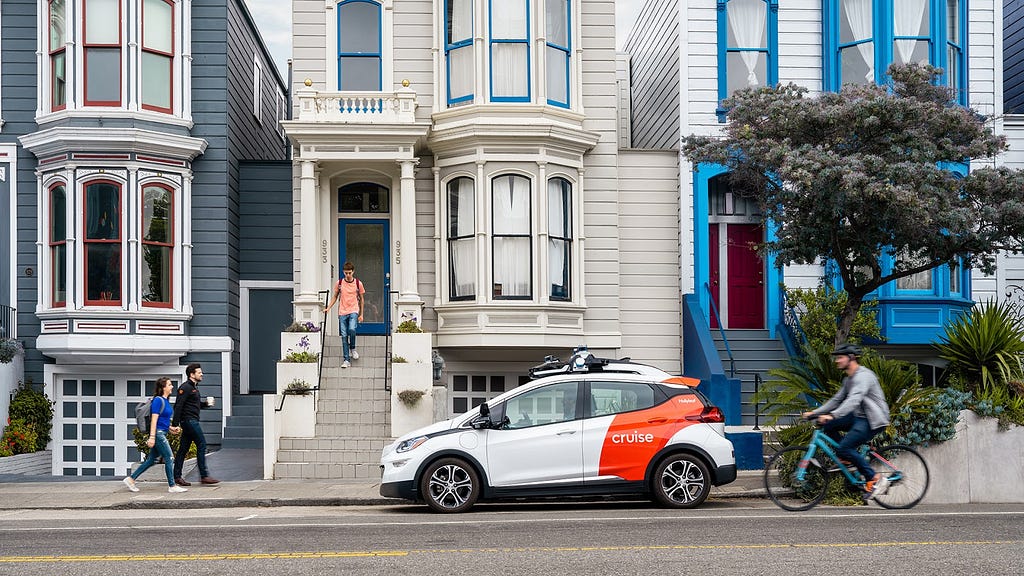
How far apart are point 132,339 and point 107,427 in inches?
74.0

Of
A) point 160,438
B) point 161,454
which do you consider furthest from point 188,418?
point 161,454

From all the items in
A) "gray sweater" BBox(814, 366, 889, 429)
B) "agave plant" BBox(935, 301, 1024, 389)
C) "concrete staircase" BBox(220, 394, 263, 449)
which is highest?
"agave plant" BBox(935, 301, 1024, 389)

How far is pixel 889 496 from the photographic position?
45.6ft

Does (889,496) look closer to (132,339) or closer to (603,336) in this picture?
(603,336)

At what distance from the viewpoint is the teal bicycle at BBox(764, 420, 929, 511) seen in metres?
12.9

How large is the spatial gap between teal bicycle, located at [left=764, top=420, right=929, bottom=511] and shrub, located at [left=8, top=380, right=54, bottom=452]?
44.1 ft

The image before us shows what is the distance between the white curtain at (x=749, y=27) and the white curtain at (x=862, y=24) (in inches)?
61.9

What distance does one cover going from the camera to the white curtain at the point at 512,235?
21.5 m

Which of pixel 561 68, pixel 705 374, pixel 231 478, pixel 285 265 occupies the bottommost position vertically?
pixel 231 478

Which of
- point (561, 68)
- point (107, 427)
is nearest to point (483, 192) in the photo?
point (561, 68)

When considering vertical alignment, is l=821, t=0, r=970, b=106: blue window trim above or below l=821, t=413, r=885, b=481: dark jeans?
above

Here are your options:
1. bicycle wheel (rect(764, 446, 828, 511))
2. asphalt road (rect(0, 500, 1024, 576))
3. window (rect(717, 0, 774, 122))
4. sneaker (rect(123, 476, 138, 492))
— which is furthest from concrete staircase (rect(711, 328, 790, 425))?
sneaker (rect(123, 476, 138, 492))

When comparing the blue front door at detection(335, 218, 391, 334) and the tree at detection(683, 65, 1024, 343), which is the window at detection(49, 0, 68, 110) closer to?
the blue front door at detection(335, 218, 391, 334)

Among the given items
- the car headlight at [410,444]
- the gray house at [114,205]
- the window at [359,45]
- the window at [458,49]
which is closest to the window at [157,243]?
the gray house at [114,205]
